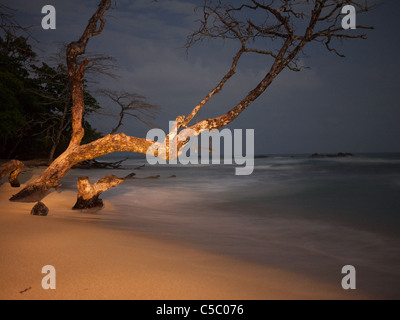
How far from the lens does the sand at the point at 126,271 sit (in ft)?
6.44

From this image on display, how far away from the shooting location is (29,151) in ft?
57.7

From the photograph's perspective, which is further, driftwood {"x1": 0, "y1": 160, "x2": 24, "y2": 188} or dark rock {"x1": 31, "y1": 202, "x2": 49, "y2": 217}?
driftwood {"x1": 0, "y1": 160, "x2": 24, "y2": 188}

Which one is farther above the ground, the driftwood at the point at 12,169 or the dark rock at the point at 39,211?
the driftwood at the point at 12,169

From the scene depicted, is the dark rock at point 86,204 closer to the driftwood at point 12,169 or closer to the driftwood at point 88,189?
the driftwood at point 88,189

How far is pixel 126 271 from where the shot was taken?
2266 millimetres

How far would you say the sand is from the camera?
1.96 m

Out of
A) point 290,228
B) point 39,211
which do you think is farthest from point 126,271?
point 290,228

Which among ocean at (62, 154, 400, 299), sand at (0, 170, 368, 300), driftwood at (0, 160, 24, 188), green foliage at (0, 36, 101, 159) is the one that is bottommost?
ocean at (62, 154, 400, 299)

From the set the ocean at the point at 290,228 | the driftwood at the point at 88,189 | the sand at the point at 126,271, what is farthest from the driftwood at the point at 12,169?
the sand at the point at 126,271

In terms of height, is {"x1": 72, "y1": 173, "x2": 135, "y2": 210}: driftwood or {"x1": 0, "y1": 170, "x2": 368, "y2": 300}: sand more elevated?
{"x1": 72, "y1": 173, "x2": 135, "y2": 210}: driftwood

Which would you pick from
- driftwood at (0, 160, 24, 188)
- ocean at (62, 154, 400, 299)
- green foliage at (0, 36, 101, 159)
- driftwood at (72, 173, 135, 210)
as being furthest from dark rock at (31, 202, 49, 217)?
green foliage at (0, 36, 101, 159)

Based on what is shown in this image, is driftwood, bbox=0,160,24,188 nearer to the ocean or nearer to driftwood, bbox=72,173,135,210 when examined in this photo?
driftwood, bbox=72,173,135,210
